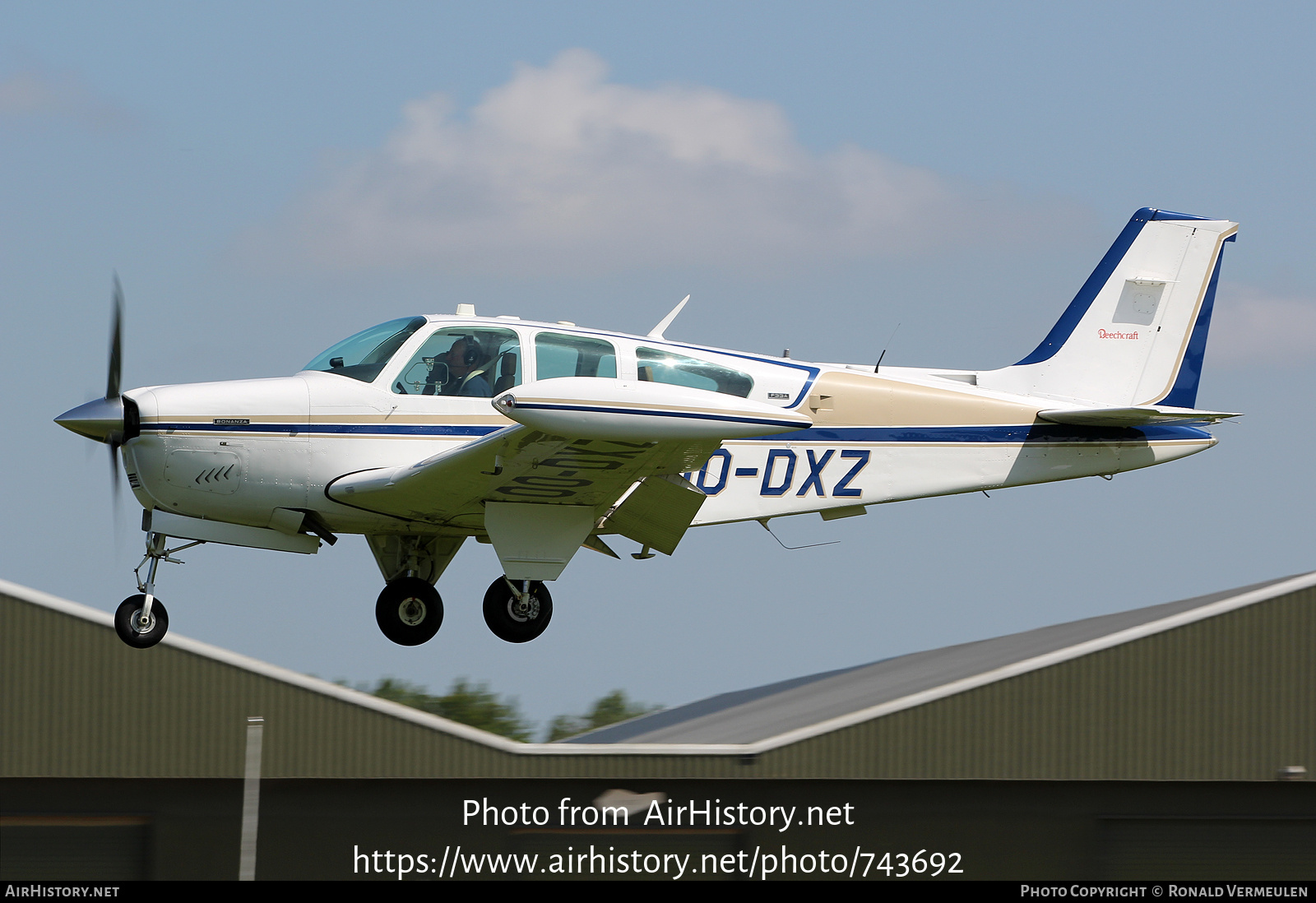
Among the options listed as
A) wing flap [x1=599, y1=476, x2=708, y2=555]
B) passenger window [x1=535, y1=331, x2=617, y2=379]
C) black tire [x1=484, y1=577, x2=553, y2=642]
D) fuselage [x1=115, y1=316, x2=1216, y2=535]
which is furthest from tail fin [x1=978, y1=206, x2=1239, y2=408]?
black tire [x1=484, y1=577, x2=553, y2=642]

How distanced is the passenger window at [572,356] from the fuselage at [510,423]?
1cm

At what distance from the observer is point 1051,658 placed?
16.0 meters

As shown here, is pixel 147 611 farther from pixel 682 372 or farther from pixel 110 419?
pixel 682 372

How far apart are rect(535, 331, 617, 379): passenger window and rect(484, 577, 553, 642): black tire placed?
2.09 m

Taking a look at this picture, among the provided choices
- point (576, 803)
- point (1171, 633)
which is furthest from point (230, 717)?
point (1171, 633)

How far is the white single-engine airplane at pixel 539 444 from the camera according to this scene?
9.95 m

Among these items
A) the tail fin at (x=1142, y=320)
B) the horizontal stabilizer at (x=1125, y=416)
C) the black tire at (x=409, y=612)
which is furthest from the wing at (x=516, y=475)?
the tail fin at (x=1142, y=320)

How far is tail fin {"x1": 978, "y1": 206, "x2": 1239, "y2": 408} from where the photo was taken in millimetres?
13570

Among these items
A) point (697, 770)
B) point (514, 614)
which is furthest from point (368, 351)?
point (697, 770)

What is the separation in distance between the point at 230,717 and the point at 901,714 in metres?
7.36

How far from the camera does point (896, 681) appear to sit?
65.5 feet

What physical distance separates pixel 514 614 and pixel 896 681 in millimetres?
9217

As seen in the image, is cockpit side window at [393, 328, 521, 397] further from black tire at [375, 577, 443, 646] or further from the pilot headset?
black tire at [375, 577, 443, 646]

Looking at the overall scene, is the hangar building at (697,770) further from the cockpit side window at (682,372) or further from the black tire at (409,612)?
the cockpit side window at (682,372)
